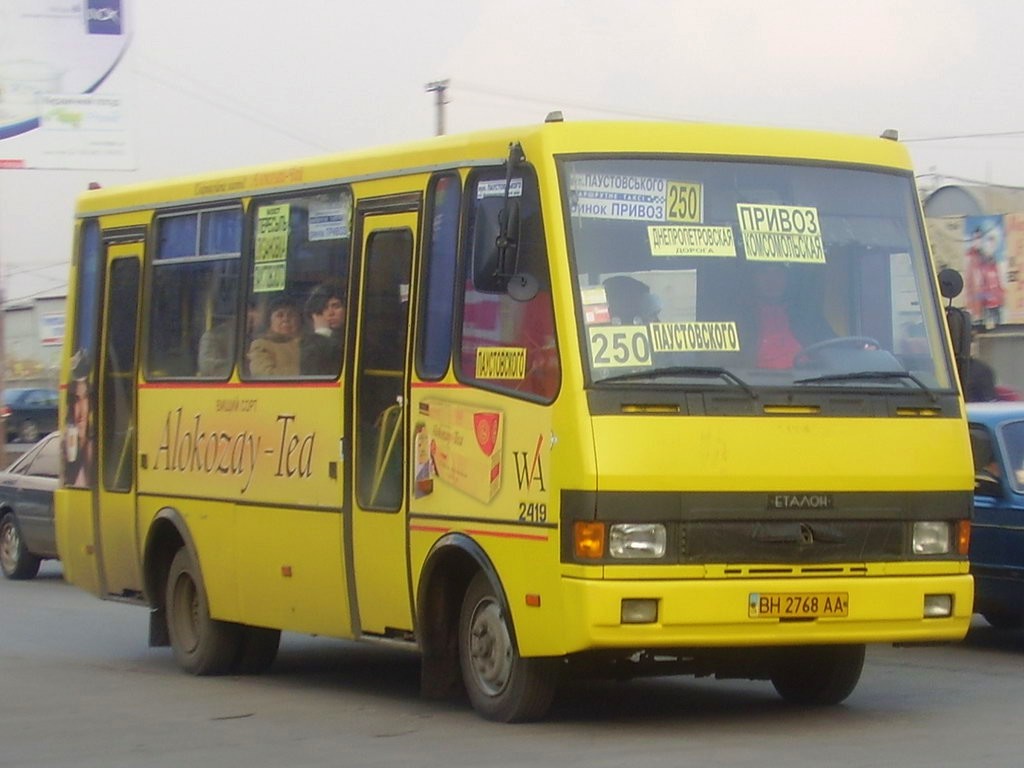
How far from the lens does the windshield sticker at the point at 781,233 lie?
9945mm

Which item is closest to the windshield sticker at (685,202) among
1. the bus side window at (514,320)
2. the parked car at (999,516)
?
the bus side window at (514,320)

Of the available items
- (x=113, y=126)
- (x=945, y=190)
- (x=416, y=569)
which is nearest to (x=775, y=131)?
(x=416, y=569)

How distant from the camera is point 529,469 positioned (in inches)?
379

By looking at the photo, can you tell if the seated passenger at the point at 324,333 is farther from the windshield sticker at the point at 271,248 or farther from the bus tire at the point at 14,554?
the bus tire at the point at 14,554

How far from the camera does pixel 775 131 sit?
1023 centimetres

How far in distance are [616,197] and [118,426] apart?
5.29m

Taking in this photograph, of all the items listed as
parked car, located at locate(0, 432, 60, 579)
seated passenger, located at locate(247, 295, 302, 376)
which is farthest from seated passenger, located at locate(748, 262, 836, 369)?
parked car, located at locate(0, 432, 60, 579)

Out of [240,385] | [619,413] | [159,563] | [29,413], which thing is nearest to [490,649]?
[619,413]

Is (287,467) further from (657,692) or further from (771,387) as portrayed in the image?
(771,387)

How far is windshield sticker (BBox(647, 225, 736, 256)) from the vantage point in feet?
31.9

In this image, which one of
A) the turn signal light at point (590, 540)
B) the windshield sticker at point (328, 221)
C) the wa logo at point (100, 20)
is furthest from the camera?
the wa logo at point (100, 20)

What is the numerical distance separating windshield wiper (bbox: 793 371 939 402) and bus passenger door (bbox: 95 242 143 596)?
217 inches

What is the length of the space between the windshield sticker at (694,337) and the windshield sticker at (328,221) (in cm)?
253

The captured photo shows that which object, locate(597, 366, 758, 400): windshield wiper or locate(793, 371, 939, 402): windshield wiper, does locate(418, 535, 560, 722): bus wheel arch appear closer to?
locate(597, 366, 758, 400): windshield wiper
